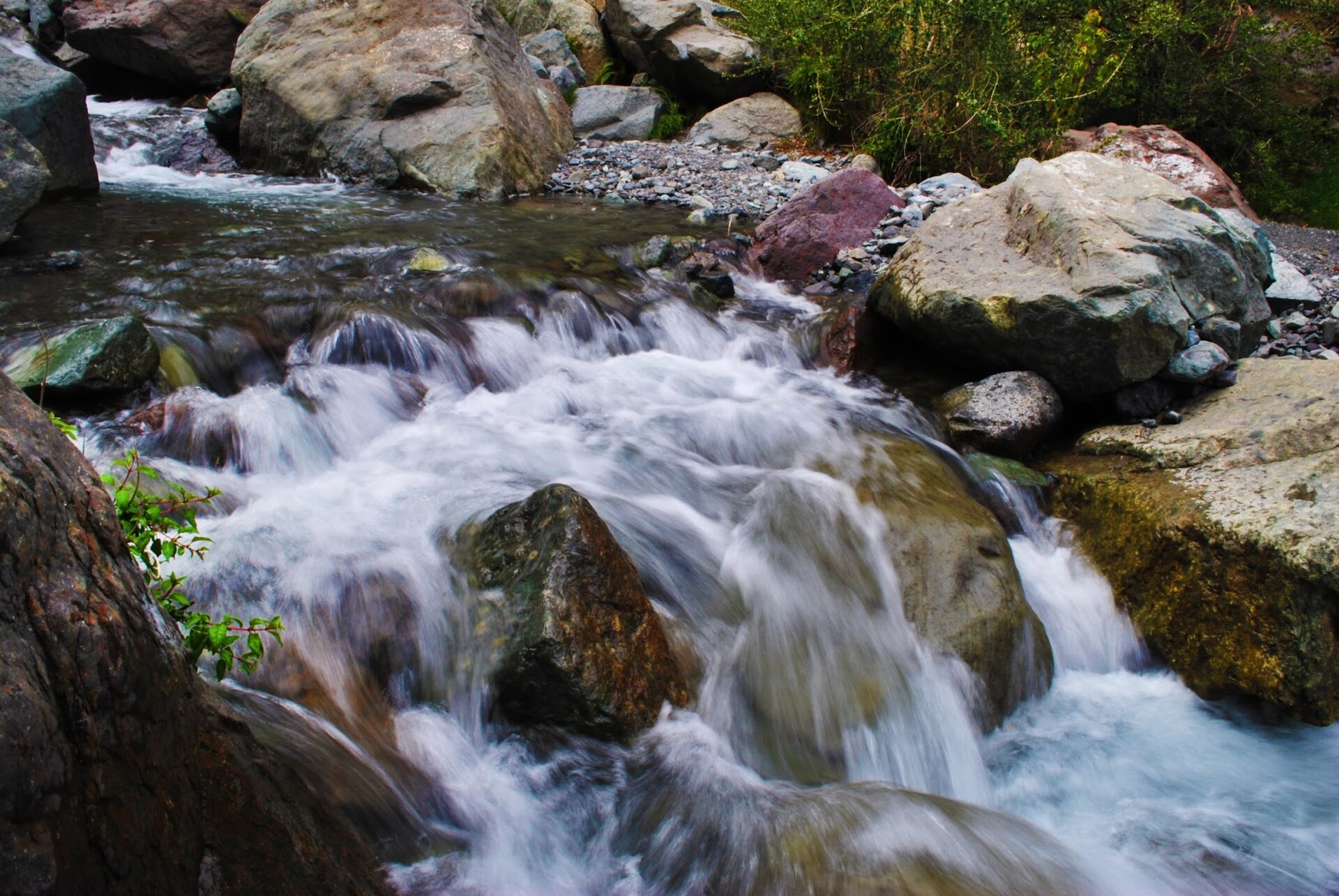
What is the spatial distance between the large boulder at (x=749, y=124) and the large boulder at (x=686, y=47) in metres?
0.86

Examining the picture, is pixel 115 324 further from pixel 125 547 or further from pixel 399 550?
pixel 125 547

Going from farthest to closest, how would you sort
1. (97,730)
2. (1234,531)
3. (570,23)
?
(570,23), (1234,531), (97,730)

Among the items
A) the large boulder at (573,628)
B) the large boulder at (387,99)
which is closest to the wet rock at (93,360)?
the large boulder at (573,628)

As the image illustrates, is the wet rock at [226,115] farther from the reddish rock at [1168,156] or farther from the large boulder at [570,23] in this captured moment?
the reddish rock at [1168,156]

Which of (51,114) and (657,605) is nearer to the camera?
(657,605)

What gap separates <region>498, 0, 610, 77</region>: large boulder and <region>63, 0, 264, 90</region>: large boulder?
5043 millimetres

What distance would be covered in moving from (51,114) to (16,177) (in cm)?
186

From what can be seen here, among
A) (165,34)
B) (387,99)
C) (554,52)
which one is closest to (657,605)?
(387,99)

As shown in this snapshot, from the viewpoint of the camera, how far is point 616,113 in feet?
45.7

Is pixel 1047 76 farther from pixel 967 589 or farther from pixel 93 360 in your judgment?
pixel 93 360

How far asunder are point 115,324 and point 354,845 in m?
3.62

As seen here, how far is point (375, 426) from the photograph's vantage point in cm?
496

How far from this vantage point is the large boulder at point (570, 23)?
16375 mm

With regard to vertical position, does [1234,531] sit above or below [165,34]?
below
